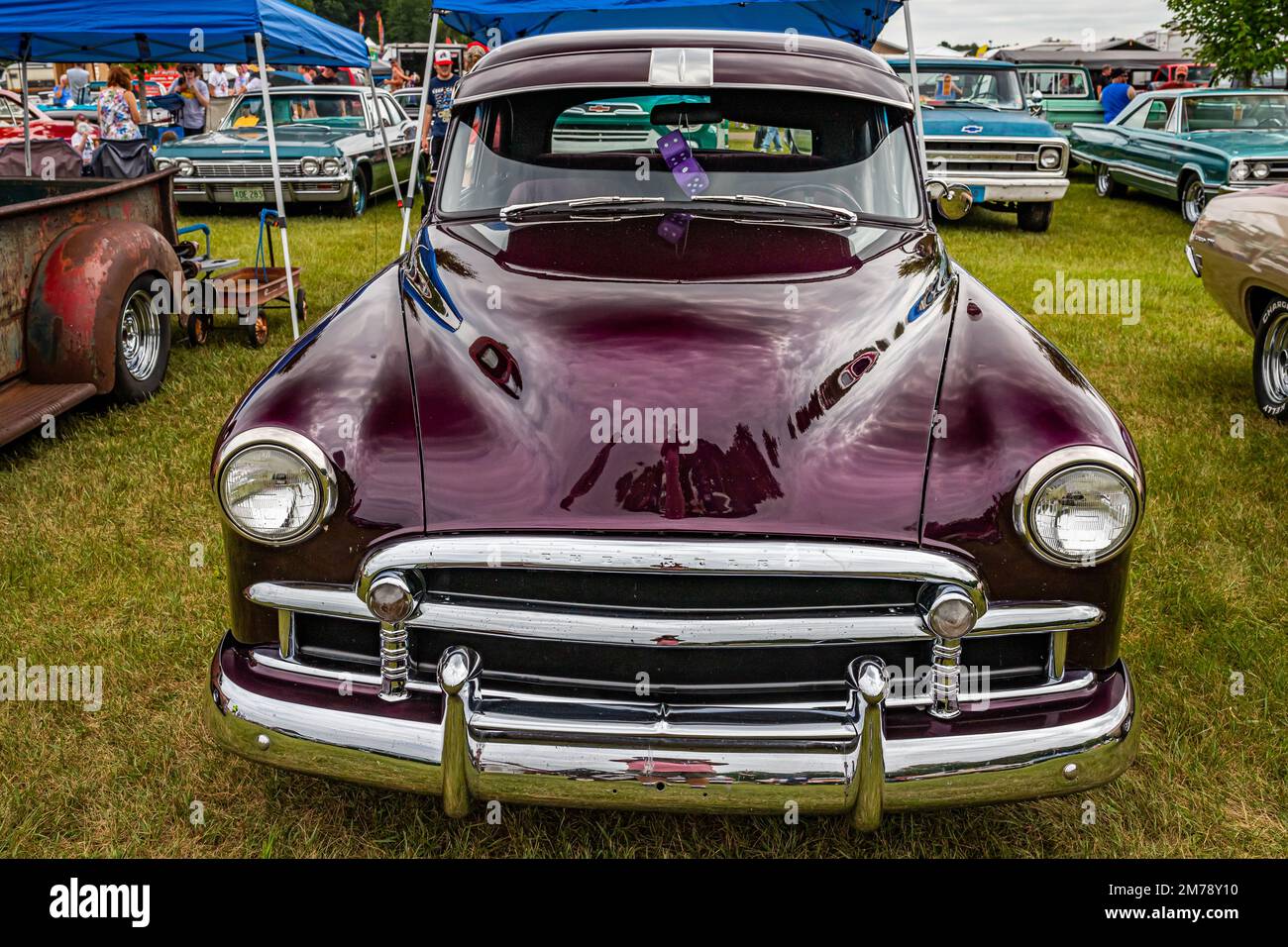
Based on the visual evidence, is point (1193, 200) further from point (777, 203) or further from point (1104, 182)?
point (777, 203)

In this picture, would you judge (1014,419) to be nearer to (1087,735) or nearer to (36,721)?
(1087,735)

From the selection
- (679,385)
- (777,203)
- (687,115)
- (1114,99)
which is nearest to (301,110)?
(687,115)

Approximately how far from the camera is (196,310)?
6680 millimetres

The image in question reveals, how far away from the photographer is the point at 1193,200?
37.6 feet

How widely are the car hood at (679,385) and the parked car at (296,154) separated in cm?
891

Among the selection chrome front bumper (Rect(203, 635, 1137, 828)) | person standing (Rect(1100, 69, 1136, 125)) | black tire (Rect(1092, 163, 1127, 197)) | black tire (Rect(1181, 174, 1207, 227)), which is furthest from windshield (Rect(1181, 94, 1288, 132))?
chrome front bumper (Rect(203, 635, 1137, 828))

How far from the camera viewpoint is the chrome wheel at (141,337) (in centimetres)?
566

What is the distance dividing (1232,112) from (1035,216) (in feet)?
9.43

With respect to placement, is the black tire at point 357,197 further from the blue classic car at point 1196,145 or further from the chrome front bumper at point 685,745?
the chrome front bumper at point 685,745

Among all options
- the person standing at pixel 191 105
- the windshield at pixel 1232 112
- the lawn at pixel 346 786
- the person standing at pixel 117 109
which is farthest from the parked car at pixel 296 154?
the windshield at pixel 1232 112

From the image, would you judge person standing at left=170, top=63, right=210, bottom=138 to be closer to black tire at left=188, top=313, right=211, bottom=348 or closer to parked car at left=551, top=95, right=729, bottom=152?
black tire at left=188, top=313, right=211, bottom=348

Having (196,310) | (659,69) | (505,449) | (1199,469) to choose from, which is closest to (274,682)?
(505,449)

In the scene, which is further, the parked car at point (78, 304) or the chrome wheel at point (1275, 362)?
the chrome wheel at point (1275, 362)

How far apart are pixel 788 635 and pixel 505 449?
684 mm
